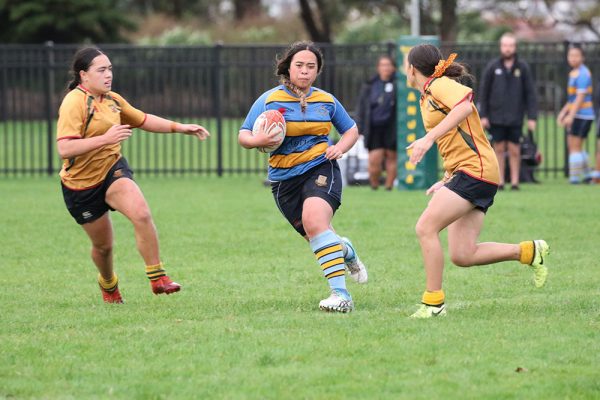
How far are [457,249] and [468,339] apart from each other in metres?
1.08

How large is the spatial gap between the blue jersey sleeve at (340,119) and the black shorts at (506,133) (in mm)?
9391

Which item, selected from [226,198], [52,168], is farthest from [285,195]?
[52,168]

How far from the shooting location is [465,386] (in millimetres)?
5953

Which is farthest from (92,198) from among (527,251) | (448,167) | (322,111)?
(527,251)

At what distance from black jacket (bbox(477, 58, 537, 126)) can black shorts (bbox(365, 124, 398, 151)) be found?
4.52 feet

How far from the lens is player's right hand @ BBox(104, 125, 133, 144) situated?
816 centimetres

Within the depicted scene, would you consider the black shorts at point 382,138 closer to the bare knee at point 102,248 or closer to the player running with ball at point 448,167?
the bare knee at point 102,248

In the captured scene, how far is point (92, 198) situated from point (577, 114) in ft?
39.8

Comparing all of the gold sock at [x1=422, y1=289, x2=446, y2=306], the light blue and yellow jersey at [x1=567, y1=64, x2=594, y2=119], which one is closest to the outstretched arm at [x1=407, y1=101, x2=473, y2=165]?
the gold sock at [x1=422, y1=289, x2=446, y2=306]

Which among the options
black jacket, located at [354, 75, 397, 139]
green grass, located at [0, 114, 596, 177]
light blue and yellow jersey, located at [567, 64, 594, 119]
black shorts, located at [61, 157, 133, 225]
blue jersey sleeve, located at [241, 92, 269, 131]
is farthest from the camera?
green grass, located at [0, 114, 596, 177]

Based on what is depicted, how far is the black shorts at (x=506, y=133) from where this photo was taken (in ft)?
57.9

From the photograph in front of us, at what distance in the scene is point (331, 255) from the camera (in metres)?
8.14

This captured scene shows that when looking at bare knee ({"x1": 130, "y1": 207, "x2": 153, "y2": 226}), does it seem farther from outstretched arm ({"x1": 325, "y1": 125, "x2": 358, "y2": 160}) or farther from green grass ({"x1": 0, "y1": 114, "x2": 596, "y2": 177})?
green grass ({"x1": 0, "y1": 114, "x2": 596, "y2": 177})

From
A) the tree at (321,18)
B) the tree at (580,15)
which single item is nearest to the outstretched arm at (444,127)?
the tree at (321,18)
